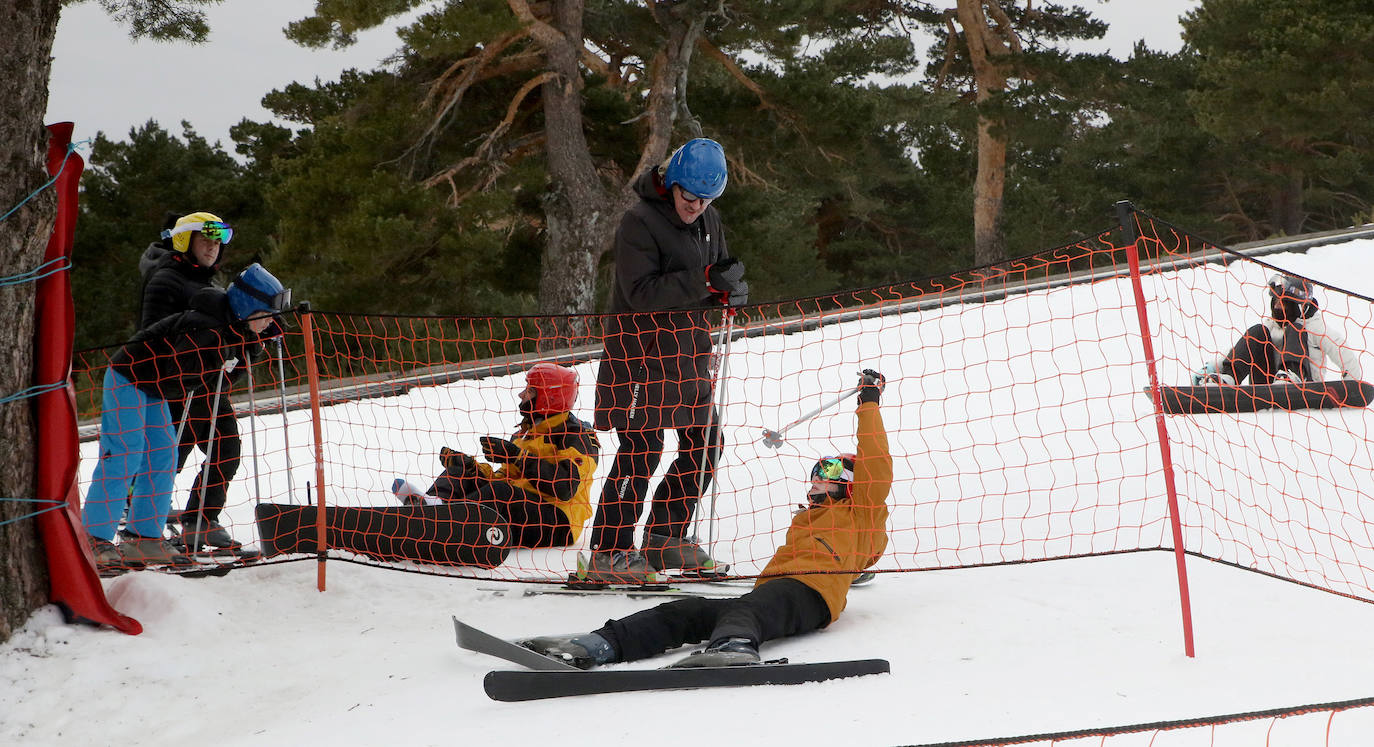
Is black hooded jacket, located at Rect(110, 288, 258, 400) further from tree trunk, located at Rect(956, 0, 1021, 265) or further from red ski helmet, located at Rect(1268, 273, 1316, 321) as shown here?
tree trunk, located at Rect(956, 0, 1021, 265)

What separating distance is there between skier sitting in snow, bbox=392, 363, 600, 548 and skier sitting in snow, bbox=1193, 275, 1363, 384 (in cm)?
381

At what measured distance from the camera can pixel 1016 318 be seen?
974 cm

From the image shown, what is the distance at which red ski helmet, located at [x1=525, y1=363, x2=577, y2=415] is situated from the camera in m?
5.06

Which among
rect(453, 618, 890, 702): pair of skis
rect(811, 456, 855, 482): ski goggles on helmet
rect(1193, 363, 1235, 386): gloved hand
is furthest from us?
rect(1193, 363, 1235, 386): gloved hand

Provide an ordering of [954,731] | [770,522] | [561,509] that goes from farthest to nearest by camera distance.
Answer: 1. [770,522]
2. [561,509]
3. [954,731]

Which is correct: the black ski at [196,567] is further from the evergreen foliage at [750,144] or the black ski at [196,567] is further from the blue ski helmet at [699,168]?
the evergreen foliage at [750,144]

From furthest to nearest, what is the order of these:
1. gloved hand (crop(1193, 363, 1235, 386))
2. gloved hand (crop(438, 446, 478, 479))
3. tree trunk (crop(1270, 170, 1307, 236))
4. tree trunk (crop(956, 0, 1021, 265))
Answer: tree trunk (crop(1270, 170, 1307, 236)) < tree trunk (crop(956, 0, 1021, 265)) < gloved hand (crop(1193, 363, 1235, 386)) < gloved hand (crop(438, 446, 478, 479))

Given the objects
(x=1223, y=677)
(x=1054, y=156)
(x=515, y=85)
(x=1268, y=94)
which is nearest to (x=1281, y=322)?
(x=1223, y=677)

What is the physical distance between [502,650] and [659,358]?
1.35 metres

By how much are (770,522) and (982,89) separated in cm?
1442

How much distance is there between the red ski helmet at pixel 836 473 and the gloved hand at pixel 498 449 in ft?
5.39

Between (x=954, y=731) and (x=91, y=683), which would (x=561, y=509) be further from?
(x=954, y=731)

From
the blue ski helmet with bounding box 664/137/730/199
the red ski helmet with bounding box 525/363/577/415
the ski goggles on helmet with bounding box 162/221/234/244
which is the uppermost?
the ski goggles on helmet with bounding box 162/221/234/244

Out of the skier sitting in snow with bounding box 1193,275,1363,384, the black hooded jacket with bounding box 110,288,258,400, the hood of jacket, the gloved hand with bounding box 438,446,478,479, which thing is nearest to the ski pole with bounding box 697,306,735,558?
the hood of jacket
